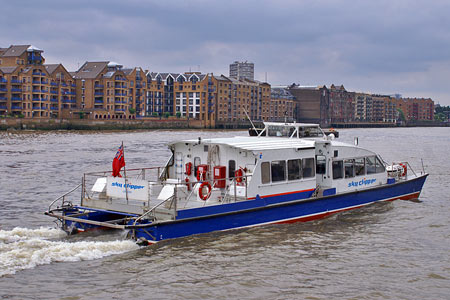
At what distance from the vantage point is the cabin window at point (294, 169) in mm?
15711

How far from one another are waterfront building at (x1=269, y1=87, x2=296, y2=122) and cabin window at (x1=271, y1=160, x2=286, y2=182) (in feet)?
441

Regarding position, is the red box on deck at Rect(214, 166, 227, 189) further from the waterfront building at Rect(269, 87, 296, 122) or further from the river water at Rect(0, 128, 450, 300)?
the waterfront building at Rect(269, 87, 296, 122)

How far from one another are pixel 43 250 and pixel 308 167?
7.89 metres

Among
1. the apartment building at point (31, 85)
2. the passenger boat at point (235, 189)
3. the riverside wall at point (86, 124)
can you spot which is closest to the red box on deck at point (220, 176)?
the passenger boat at point (235, 189)

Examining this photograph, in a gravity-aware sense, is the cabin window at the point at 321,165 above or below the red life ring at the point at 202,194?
above

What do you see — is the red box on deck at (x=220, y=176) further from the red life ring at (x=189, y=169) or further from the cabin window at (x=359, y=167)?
the cabin window at (x=359, y=167)

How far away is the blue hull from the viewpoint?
1310 centimetres

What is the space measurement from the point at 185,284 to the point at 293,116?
15978 cm

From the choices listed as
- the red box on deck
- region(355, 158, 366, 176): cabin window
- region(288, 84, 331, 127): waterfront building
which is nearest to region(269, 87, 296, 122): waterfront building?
region(288, 84, 331, 127): waterfront building

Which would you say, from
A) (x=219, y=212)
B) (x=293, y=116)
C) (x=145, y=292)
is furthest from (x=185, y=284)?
(x=293, y=116)

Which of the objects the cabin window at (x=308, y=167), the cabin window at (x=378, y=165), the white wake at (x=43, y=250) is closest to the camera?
the white wake at (x=43, y=250)

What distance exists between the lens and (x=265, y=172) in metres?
15.0

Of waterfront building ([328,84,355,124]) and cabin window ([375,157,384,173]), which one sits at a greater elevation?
waterfront building ([328,84,355,124])

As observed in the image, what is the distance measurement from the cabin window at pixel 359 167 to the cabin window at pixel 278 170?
3495 mm
